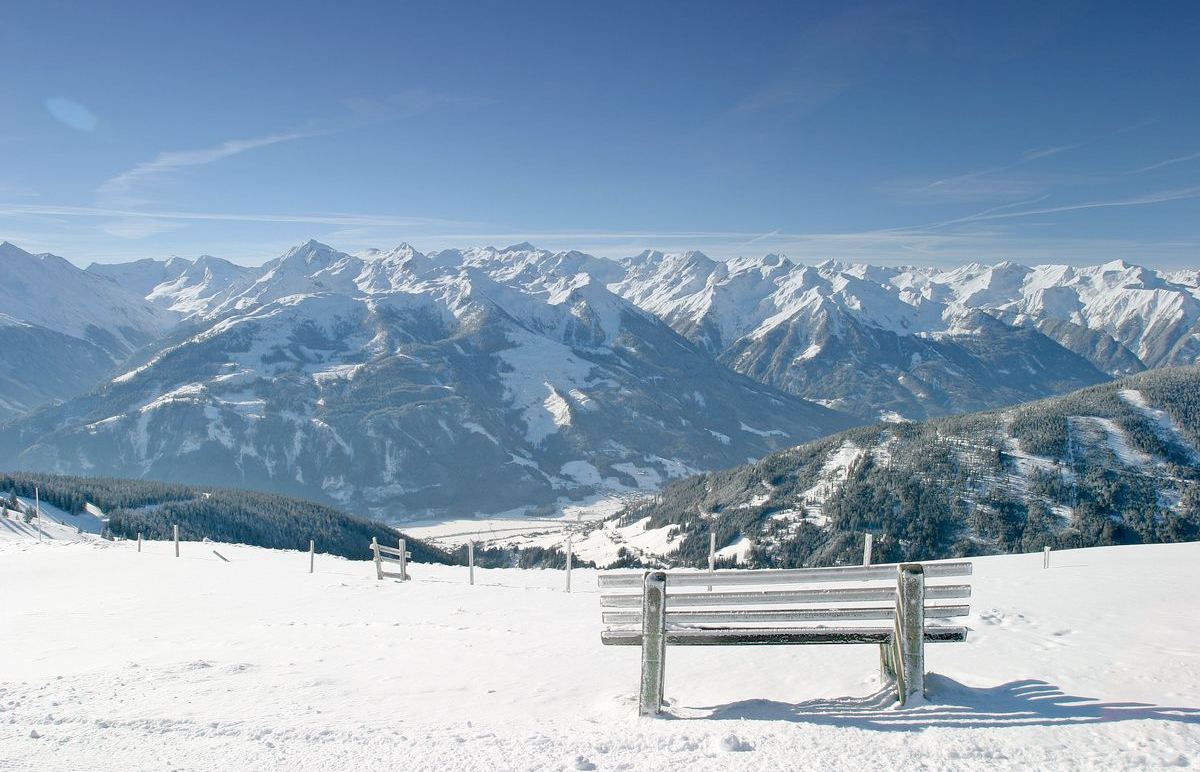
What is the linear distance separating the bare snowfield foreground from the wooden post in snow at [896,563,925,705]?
30 cm

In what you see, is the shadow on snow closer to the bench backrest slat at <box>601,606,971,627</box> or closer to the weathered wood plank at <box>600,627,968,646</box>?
the weathered wood plank at <box>600,627,968,646</box>

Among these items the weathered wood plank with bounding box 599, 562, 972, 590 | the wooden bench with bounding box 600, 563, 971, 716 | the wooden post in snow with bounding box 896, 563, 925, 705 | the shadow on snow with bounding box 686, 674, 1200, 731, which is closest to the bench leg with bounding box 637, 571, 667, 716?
the wooden bench with bounding box 600, 563, 971, 716

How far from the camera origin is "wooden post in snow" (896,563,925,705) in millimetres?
9172

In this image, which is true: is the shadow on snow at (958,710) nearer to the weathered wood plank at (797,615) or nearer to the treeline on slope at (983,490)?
the weathered wood plank at (797,615)

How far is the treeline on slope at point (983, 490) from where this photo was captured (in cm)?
13012

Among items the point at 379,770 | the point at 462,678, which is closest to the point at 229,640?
the point at 462,678

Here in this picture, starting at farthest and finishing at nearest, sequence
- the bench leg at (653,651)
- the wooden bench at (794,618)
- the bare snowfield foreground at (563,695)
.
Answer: the bench leg at (653,651), the wooden bench at (794,618), the bare snowfield foreground at (563,695)

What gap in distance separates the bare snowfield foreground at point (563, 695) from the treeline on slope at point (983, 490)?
11445 cm

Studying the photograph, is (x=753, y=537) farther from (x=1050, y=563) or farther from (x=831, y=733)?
(x=831, y=733)

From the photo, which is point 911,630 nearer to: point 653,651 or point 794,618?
point 794,618

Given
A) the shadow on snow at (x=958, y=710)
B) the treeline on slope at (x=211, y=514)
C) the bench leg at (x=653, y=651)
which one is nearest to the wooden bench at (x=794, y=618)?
the bench leg at (x=653, y=651)

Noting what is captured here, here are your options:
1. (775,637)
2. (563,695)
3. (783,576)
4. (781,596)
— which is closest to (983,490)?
(783,576)

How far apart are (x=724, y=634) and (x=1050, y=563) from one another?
26952 mm

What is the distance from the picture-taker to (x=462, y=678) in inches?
483
